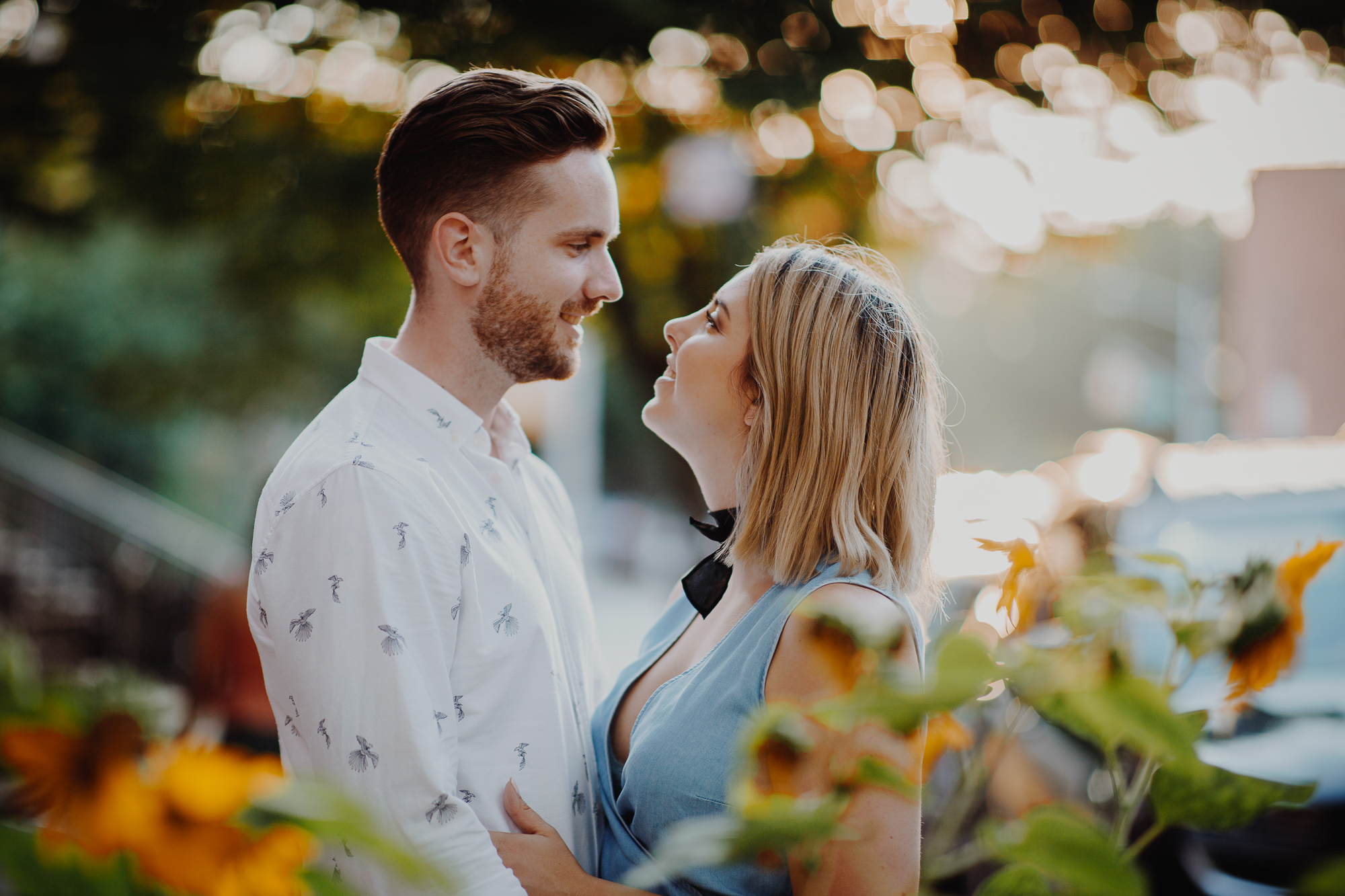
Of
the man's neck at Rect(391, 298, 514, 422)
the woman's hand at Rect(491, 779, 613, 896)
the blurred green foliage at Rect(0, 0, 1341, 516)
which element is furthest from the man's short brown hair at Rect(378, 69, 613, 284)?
the woman's hand at Rect(491, 779, 613, 896)

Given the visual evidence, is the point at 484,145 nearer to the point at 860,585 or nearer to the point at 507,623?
the point at 507,623

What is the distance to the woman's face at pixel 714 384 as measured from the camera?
1993mm

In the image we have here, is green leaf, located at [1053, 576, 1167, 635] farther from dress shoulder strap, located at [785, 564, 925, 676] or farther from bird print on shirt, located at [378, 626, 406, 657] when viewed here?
bird print on shirt, located at [378, 626, 406, 657]

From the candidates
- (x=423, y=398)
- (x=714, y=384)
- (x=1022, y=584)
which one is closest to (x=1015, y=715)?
(x=1022, y=584)

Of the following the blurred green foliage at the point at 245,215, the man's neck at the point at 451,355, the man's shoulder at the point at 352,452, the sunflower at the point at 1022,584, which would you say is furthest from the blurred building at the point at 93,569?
the sunflower at the point at 1022,584

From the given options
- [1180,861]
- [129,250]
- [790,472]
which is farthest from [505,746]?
[129,250]

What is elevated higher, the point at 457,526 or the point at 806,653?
the point at 457,526

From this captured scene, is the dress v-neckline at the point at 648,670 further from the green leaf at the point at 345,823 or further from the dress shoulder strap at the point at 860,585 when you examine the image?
the green leaf at the point at 345,823

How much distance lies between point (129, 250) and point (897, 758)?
15971 millimetres

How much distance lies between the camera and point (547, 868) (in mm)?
1635

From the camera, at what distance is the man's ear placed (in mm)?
2014

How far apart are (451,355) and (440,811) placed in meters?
0.91

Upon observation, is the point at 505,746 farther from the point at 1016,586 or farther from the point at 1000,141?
the point at 1000,141

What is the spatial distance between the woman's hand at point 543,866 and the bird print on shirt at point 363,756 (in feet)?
0.86
